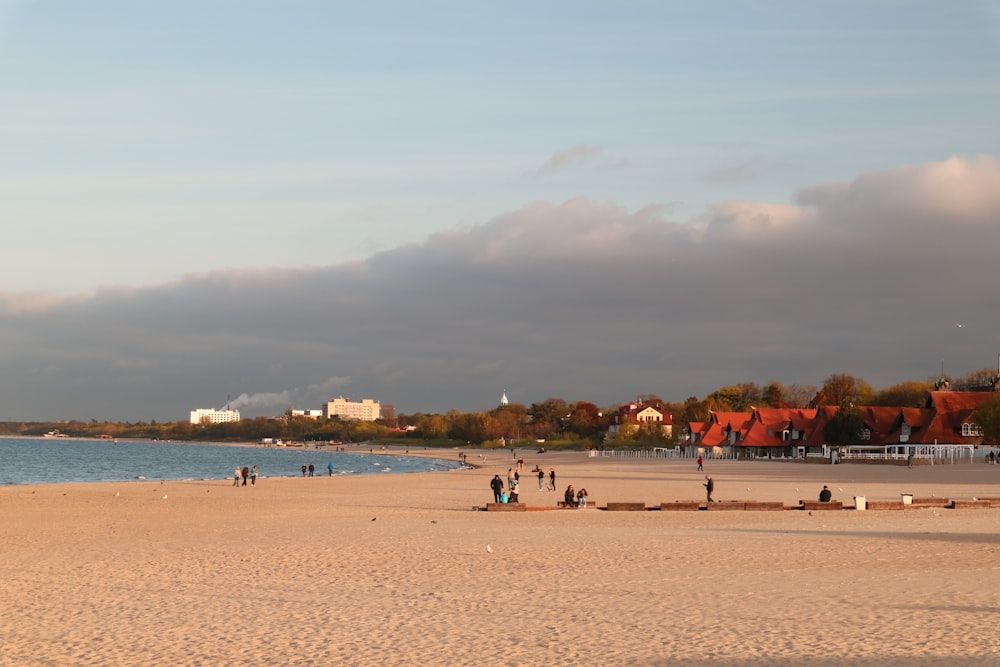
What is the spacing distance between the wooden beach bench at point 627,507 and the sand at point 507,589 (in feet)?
3.18

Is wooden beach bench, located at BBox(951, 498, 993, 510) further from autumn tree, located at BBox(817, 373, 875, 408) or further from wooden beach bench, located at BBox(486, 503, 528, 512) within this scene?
autumn tree, located at BBox(817, 373, 875, 408)

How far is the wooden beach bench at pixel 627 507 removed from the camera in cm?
3376

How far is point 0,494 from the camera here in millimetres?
48469

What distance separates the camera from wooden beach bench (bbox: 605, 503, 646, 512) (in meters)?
33.8

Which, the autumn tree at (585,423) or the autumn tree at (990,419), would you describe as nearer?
the autumn tree at (990,419)

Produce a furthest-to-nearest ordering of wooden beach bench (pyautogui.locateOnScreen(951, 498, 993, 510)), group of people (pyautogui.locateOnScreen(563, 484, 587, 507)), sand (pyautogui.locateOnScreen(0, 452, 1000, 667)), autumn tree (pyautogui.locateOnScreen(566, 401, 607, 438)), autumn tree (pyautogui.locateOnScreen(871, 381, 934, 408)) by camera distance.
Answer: autumn tree (pyautogui.locateOnScreen(566, 401, 607, 438)), autumn tree (pyautogui.locateOnScreen(871, 381, 934, 408)), group of people (pyautogui.locateOnScreen(563, 484, 587, 507)), wooden beach bench (pyautogui.locateOnScreen(951, 498, 993, 510)), sand (pyautogui.locateOnScreen(0, 452, 1000, 667))

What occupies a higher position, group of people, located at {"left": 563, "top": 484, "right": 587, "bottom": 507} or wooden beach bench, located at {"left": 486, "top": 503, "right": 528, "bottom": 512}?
group of people, located at {"left": 563, "top": 484, "right": 587, "bottom": 507}

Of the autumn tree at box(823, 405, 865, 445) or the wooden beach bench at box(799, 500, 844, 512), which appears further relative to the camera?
the autumn tree at box(823, 405, 865, 445)

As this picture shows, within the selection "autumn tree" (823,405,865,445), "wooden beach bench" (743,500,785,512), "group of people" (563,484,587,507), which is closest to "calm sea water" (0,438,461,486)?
"autumn tree" (823,405,865,445)

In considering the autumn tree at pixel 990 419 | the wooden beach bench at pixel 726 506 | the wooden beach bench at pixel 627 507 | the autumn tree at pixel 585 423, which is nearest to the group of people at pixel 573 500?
the wooden beach bench at pixel 627 507

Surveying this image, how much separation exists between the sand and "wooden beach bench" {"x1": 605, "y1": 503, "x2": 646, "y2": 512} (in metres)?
0.97

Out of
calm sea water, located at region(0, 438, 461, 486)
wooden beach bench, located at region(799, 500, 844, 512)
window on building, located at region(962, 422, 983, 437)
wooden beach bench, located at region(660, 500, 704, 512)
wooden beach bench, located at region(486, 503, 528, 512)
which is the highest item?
window on building, located at region(962, 422, 983, 437)

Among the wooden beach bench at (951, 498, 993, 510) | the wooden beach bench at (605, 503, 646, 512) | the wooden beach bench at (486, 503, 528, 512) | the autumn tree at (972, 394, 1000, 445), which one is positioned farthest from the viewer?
the autumn tree at (972, 394, 1000, 445)

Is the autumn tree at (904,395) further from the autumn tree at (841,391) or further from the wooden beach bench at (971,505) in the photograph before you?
the wooden beach bench at (971,505)
